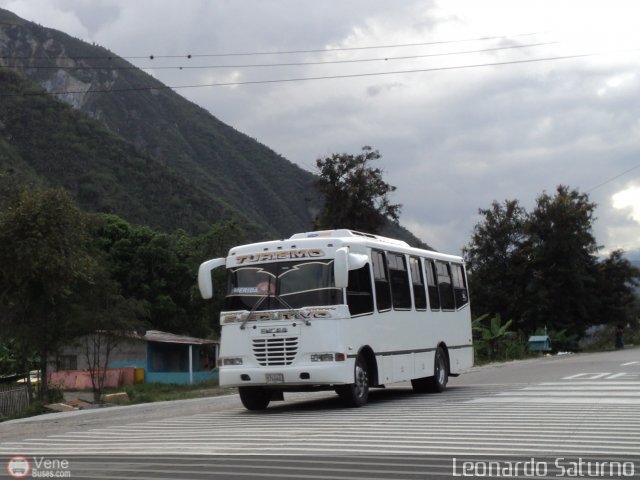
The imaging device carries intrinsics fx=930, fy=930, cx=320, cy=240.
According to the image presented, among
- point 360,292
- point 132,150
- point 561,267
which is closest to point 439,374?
point 360,292

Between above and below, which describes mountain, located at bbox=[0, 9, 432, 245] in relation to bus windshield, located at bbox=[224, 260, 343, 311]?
above

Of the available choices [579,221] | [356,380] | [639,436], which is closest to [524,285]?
[579,221]

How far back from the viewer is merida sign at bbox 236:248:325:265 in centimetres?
1652

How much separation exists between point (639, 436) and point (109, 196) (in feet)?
287

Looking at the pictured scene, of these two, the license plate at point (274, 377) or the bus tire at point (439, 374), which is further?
the bus tire at point (439, 374)

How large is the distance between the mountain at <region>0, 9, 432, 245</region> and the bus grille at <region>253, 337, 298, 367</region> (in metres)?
29.2

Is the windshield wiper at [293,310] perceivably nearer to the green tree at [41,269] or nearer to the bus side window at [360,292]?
the bus side window at [360,292]

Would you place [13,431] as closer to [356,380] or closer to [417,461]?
[356,380]

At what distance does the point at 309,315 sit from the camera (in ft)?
52.9

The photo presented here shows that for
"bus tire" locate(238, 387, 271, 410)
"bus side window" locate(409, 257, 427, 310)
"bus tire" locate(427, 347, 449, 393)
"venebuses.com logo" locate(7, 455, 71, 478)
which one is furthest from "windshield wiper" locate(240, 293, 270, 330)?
"venebuses.com logo" locate(7, 455, 71, 478)

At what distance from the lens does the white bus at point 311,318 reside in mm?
16031

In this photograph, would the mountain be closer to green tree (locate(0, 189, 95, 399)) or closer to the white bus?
green tree (locate(0, 189, 95, 399))

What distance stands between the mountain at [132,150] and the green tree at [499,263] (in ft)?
37.9

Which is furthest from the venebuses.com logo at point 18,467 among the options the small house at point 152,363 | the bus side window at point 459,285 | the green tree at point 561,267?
the green tree at point 561,267
